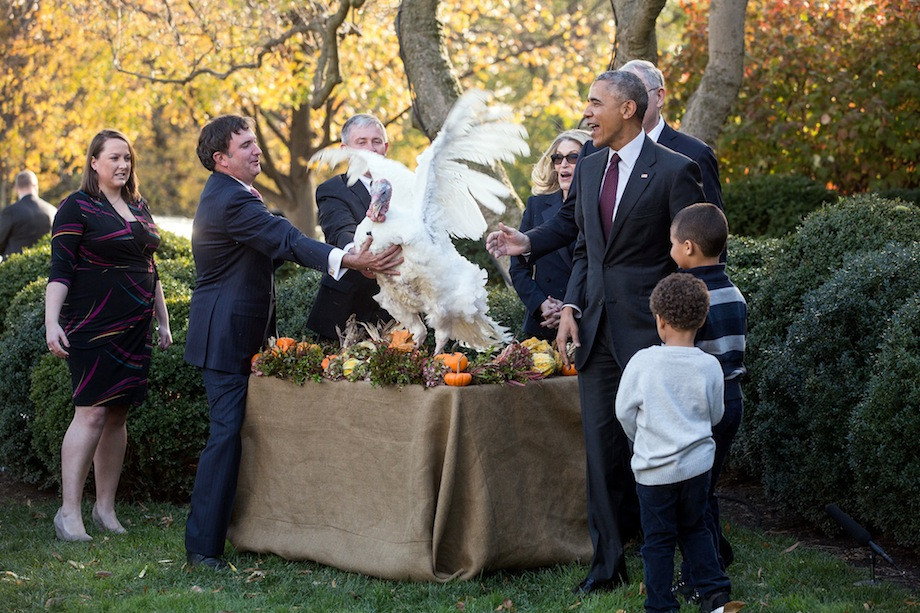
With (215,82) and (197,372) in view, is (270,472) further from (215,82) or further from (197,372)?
(215,82)

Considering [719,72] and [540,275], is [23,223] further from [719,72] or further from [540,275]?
[540,275]

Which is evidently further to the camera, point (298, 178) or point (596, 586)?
point (298, 178)

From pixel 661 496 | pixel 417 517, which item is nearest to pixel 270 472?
pixel 417 517

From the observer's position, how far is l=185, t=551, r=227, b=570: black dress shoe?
509cm

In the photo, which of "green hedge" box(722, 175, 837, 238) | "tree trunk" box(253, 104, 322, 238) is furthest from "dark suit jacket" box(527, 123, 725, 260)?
"tree trunk" box(253, 104, 322, 238)

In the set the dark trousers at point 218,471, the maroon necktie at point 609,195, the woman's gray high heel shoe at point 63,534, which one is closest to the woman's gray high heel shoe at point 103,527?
the woman's gray high heel shoe at point 63,534

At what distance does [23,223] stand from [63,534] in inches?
269

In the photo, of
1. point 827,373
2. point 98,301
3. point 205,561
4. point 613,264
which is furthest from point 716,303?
point 98,301

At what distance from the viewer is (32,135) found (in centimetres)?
2052

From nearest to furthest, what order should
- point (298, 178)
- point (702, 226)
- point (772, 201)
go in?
point (702, 226)
point (772, 201)
point (298, 178)

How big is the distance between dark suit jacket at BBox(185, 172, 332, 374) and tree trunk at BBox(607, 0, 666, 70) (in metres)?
4.08

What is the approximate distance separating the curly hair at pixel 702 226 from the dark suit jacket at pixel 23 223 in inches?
372

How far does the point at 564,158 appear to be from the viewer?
5613mm

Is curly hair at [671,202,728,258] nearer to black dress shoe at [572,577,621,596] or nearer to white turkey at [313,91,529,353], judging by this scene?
white turkey at [313,91,529,353]
